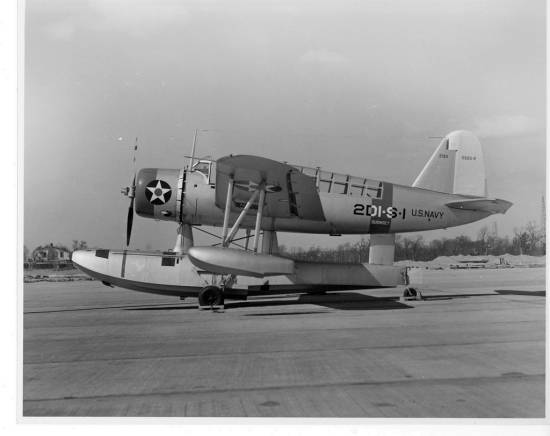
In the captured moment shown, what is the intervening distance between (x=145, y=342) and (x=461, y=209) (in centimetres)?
882

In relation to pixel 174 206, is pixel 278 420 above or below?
below

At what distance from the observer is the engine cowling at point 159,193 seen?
453 inches

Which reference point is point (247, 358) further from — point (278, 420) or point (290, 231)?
point (290, 231)

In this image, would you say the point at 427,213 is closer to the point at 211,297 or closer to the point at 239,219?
the point at 239,219

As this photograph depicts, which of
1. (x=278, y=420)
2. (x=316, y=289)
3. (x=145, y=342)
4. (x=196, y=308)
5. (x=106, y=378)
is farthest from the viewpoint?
(x=316, y=289)

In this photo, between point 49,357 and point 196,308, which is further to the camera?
point 196,308

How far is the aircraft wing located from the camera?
9852 millimetres

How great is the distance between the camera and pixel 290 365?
5195 mm

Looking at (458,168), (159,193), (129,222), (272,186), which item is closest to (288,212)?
(272,186)

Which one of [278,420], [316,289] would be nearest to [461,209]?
[316,289]

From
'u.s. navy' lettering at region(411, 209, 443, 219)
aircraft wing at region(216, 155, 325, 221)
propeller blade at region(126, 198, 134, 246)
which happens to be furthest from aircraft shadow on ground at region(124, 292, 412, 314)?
'u.s. navy' lettering at region(411, 209, 443, 219)

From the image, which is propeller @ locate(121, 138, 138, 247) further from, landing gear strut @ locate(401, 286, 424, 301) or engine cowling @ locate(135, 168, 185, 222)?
landing gear strut @ locate(401, 286, 424, 301)

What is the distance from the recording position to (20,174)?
→ 552 cm

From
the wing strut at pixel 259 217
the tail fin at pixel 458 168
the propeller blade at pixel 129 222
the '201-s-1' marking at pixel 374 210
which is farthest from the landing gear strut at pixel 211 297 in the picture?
the tail fin at pixel 458 168
